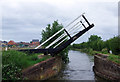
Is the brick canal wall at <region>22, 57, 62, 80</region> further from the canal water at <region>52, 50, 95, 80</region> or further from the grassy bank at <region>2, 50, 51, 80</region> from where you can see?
the canal water at <region>52, 50, 95, 80</region>

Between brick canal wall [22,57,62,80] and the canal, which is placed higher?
brick canal wall [22,57,62,80]

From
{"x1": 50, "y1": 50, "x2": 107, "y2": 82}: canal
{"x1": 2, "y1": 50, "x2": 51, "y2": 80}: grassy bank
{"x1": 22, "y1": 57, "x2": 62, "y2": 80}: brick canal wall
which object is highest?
{"x1": 2, "y1": 50, "x2": 51, "y2": 80}: grassy bank

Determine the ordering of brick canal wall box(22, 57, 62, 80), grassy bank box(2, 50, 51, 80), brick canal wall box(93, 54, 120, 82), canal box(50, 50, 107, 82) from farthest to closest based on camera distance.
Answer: canal box(50, 50, 107, 82) → brick canal wall box(93, 54, 120, 82) → brick canal wall box(22, 57, 62, 80) → grassy bank box(2, 50, 51, 80)

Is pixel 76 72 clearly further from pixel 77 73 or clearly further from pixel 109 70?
pixel 109 70

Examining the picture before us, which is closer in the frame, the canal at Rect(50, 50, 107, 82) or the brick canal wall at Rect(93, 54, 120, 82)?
the brick canal wall at Rect(93, 54, 120, 82)

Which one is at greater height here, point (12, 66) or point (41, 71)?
point (12, 66)

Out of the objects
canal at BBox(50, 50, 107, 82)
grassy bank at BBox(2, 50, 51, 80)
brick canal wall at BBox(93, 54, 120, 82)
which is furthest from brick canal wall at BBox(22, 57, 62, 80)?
brick canal wall at BBox(93, 54, 120, 82)

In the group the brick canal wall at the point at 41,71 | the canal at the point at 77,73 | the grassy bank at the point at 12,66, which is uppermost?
the grassy bank at the point at 12,66

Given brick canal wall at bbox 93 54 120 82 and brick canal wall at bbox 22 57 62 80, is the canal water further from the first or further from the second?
brick canal wall at bbox 93 54 120 82

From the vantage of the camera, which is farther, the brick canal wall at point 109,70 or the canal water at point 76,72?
the canal water at point 76,72

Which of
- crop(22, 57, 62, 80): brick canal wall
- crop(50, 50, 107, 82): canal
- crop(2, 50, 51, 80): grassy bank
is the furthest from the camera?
crop(50, 50, 107, 82): canal

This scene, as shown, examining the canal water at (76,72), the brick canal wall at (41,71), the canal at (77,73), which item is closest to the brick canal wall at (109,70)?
the canal at (77,73)

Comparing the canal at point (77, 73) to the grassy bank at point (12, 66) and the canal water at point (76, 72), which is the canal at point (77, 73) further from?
the grassy bank at point (12, 66)

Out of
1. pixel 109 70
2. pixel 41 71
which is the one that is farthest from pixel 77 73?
pixel 41 71
